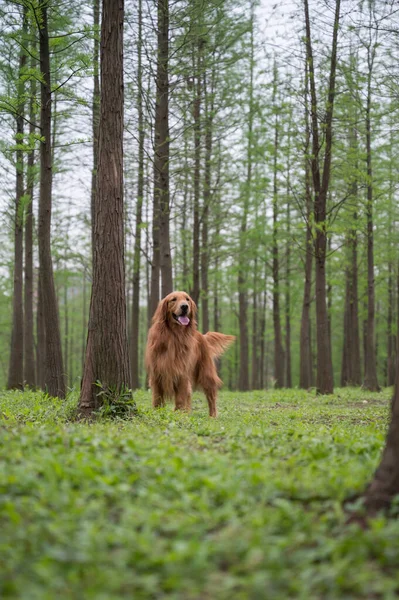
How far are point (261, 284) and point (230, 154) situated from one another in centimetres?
653

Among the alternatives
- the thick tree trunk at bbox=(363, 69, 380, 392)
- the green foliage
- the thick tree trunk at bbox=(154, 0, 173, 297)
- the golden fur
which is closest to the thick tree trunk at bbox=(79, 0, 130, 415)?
the green foliage

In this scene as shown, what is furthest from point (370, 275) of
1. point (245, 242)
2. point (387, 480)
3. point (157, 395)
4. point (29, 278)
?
point (387, 480)

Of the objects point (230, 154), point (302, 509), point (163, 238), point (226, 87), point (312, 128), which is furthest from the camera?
point (230, 154)

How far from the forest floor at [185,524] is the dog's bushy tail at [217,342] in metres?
4.98

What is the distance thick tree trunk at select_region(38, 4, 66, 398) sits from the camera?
1006 cm

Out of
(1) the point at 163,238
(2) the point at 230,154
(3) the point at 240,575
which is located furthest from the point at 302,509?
(2) the point at 230,154

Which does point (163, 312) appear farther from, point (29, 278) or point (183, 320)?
point (29, 278)

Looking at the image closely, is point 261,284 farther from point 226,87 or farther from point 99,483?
point 99,483

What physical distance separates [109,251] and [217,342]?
3.48 metres

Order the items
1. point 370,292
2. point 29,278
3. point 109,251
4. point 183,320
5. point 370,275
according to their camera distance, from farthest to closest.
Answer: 1. point 370,292
2. point 370,275
3. point 29,278
4. point 183,320
5. point 109,251

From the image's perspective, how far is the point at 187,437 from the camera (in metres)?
5.23

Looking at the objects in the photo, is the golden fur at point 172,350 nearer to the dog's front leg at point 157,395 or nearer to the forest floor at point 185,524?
the dog's front leg at point 157,395

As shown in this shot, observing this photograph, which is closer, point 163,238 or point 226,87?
point 163,238

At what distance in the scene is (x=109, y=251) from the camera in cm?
705
